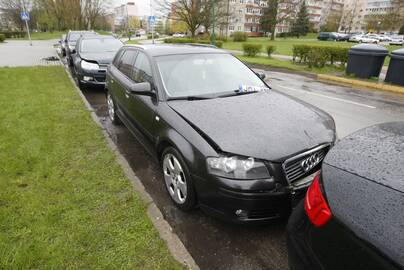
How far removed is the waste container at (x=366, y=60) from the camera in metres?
10.0

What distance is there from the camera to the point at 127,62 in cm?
454

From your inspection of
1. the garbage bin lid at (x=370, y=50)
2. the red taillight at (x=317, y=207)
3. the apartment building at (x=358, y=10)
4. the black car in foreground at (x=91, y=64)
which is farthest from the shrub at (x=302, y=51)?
the apartment building at (x=358, y=10)

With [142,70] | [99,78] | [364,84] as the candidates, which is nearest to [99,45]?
[99,78]

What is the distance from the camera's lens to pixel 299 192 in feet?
7.41

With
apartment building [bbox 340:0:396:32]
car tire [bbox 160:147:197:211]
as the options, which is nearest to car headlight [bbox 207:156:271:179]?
car tire [bbox 160:147:197:211]

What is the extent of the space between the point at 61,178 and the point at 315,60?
13.2m

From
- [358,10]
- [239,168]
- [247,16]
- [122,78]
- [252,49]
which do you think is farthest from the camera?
[358,10]

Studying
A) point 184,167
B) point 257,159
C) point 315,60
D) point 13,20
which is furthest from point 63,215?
point 13,20

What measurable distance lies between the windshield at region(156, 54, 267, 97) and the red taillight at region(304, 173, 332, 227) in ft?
6.43

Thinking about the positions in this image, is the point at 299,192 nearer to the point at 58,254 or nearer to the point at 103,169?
the point at 58,254

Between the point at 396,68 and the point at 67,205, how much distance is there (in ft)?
36.0

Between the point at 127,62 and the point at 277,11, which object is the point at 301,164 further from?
the point at 277,11

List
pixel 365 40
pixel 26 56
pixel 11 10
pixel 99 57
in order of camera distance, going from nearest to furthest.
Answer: pixel 99 57, pixel 26 56, pixel 365 40, pixel 11 10

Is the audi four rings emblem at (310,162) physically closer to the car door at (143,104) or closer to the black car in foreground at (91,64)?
the car door at (143,104)
